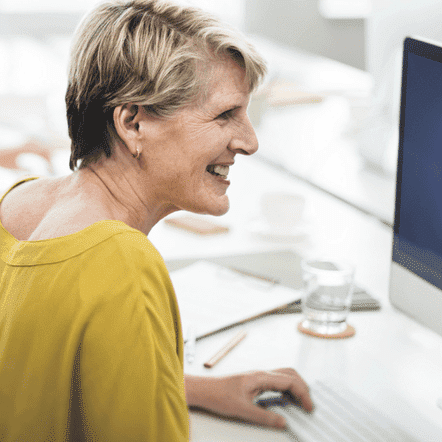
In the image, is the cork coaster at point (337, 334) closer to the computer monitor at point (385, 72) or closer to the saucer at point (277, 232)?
the saucer at point (277, 232)

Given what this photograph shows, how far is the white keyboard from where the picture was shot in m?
0.97

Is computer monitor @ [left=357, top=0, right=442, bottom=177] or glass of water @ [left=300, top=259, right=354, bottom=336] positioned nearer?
glass of water @ [left=300, top=259, right=354, bottom=336]

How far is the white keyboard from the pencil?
139 mm

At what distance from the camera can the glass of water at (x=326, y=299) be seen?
1.34 meters

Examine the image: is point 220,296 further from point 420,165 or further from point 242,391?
point 420,165

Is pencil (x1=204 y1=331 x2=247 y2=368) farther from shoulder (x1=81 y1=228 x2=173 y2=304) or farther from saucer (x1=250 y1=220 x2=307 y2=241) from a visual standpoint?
saucer (x1=250 y1=220 x2=307 y2=241)

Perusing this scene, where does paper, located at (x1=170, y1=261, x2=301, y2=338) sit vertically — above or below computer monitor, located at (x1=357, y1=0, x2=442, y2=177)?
below

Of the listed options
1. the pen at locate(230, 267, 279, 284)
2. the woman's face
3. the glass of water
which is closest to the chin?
the woman's face

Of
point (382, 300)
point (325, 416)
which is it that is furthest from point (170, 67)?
point (382, 300)

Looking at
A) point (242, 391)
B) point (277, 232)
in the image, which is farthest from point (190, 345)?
point (277, 232)

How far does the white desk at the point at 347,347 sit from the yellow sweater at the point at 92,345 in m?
0.21

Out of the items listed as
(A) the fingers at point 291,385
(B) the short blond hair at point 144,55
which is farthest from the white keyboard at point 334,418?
(B) the short blond hair at point 144,55

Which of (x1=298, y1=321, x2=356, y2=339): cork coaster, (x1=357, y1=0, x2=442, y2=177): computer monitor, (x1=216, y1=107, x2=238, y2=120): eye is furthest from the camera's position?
(x1=357, y1=0, x2=442, y2=177): computer monitor

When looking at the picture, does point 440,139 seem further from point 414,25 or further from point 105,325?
point 414,25
